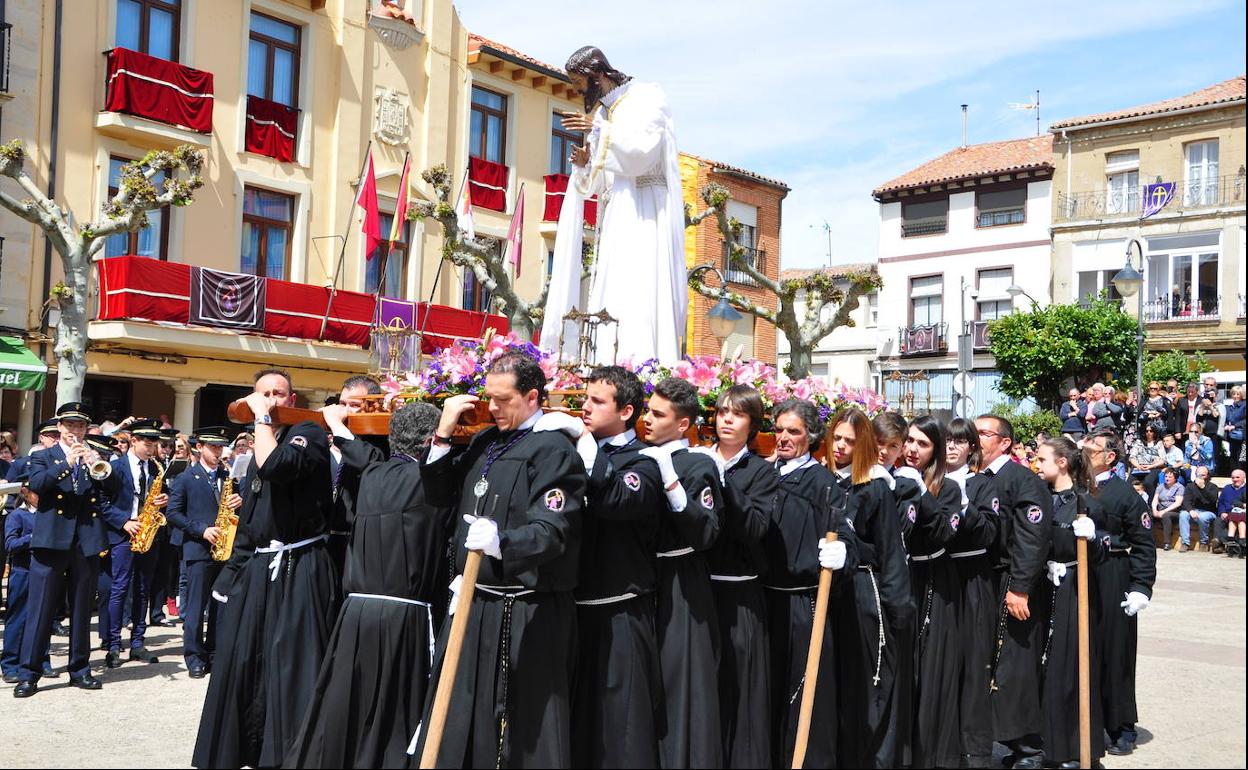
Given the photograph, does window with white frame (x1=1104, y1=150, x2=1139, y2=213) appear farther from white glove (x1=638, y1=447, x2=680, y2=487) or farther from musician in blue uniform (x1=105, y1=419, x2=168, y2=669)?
white glove (x1=638, y1=447, x2=680, y2=487)

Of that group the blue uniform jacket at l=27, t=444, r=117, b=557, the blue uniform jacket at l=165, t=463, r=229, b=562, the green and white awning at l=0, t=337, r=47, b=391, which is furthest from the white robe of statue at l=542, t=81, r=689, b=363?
the green and white awning at l=0, t=337, r=47, b=391

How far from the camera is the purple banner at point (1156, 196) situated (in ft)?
113

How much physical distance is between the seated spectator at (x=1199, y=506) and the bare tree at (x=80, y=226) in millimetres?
16334

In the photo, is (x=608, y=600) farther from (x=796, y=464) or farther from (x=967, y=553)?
(x=967, y=553)

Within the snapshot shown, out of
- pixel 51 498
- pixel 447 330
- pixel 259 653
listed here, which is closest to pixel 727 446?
pixel 259 653

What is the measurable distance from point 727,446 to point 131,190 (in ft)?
43.7

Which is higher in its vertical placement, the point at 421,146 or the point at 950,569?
the point at 421,146

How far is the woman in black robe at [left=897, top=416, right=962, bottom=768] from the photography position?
7.31 m

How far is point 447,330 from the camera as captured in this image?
1018 inches

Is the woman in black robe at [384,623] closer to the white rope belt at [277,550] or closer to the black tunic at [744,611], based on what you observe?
the white rope belt at [277,550]

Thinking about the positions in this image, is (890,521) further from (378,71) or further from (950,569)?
(378,71)

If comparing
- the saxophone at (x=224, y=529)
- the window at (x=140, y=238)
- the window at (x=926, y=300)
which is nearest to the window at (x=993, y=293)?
the window at (x=926, y=300)

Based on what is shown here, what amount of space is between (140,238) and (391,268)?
5.56 m

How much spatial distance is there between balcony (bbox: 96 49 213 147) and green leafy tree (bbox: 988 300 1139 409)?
863 inches
